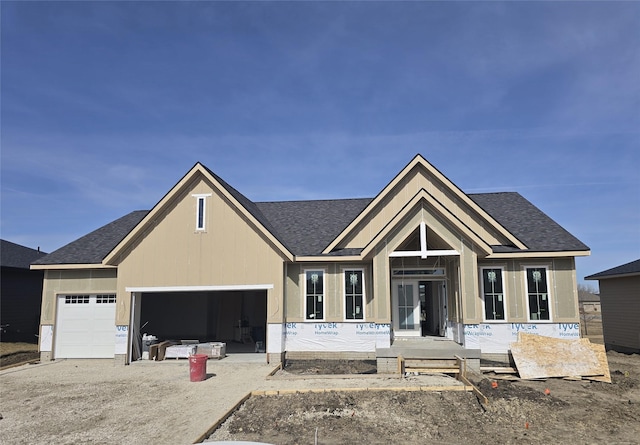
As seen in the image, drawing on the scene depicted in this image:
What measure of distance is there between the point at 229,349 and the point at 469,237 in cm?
1073

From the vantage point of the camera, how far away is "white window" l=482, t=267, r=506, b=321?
15.7 metres

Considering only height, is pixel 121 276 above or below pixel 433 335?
above

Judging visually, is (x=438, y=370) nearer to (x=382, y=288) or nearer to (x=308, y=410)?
(x=382, y=288)

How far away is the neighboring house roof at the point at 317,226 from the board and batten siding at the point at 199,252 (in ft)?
2.06

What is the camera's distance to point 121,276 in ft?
54.0

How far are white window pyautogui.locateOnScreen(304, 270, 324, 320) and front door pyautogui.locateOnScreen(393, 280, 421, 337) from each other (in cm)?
280

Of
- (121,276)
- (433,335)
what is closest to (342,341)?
(433,335)

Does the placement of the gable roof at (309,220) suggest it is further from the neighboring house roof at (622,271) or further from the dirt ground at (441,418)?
the neighboring house roof at (622,271)

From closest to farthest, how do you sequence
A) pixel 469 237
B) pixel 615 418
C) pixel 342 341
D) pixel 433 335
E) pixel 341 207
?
pixel 615 418, pixel 469 237, pixel 342 341, pixel 433 335, pixel 341 207

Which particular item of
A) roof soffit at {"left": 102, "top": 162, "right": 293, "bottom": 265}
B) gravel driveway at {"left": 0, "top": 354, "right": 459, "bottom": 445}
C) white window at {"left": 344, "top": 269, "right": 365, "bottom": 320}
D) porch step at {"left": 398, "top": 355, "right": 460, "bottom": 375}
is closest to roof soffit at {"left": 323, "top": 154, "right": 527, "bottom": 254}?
white window at {"left": 344, "top": 269, "right": 365, "bottom": 320}

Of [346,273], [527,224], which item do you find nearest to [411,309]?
[346,273]

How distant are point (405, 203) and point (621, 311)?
40.8 feet

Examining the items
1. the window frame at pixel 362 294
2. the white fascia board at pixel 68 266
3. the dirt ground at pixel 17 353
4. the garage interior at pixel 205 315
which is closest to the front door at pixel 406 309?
the window frame at pixel 362 294

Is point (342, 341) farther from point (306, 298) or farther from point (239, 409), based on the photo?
point (239, 409)
